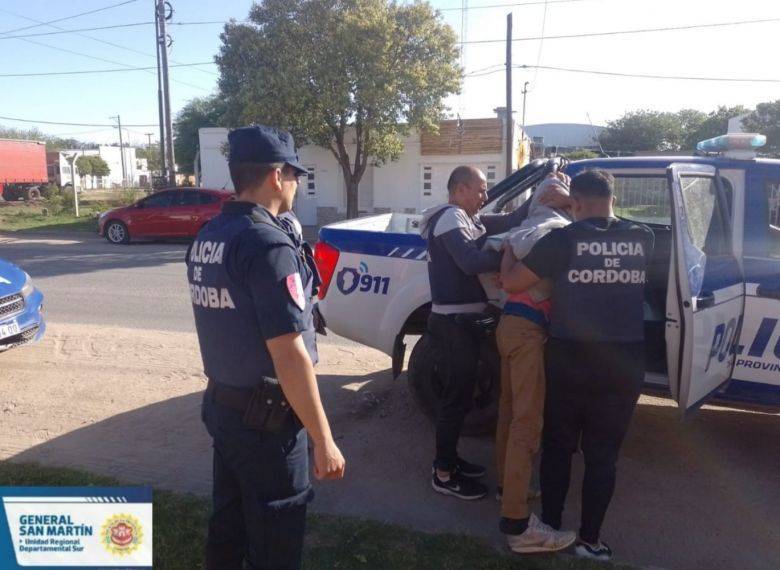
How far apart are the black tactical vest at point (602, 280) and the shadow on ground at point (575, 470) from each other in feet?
3.87

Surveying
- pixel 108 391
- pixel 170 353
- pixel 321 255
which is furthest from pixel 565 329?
pixel 170 353

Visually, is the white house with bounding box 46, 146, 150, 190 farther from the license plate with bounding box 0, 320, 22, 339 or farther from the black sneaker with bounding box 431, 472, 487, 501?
the black sneaker with bounding box 431, 472, 487, 501

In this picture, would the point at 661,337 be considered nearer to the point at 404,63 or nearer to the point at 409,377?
the point at 409,377

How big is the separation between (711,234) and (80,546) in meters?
3.69

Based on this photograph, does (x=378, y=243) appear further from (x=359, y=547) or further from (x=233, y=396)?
(x=233, y=396)

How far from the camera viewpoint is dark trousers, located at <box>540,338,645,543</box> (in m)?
2.96

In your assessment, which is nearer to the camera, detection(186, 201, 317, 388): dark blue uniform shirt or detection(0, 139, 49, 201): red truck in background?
detection(186, 201, 317, 388): dark blue uniform shirt

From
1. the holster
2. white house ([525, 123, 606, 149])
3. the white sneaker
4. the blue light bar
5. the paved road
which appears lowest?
the white sneaker

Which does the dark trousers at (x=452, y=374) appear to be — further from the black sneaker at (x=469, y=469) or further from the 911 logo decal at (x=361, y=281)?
the 911 logo decal at (x=361, y=281)

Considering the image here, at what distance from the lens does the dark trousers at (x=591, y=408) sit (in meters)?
2.96

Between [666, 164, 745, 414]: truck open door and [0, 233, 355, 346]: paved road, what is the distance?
4.13m

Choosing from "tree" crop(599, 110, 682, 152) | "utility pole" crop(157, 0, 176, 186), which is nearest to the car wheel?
"utility pole" crop(157, 0, 176, 186)

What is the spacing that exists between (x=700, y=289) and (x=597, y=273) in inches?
34.9

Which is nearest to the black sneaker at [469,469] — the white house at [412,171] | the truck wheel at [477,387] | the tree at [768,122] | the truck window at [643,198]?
the truck wheel at [477,387]
